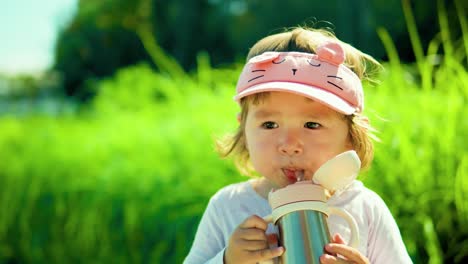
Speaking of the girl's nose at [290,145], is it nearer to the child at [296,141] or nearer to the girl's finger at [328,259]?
the child at [296,141]

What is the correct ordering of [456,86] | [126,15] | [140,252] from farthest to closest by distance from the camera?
1. [126,15]
2. [140,252]
3. [456,86]

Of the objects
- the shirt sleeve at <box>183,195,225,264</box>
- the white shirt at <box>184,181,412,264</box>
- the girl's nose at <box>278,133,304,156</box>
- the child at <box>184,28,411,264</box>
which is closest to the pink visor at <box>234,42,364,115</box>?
the child at <box>184,28,411,264</box>

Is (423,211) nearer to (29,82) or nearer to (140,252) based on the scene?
(140,252)

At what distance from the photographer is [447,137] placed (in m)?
3.00

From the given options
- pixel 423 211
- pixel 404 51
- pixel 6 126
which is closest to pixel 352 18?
pixel 404 51

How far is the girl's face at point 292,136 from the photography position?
1.69 meters

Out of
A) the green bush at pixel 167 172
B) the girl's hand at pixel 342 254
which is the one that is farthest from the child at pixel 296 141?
the green bush at pixel 167 172

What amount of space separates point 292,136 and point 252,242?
0.90 ft

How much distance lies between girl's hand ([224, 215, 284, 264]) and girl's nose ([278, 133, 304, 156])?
19 centimetres

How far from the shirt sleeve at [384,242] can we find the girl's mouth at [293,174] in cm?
26

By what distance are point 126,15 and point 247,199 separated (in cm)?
1785

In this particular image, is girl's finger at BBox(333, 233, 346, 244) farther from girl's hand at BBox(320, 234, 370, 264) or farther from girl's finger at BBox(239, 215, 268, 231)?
girl's finger at BBox(239, 215, 268, 231)

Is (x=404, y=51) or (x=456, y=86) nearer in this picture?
(x=456, y=86)

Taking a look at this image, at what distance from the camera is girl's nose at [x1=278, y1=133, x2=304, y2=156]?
5.52 ft
